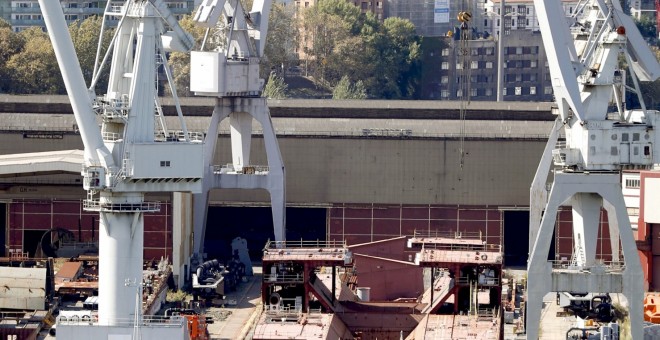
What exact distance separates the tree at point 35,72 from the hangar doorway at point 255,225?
4654 cm

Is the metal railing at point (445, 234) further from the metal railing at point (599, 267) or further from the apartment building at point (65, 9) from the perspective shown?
the apartment building at point (65, 9)

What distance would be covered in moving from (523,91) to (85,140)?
120 meters

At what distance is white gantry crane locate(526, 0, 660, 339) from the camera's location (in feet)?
274

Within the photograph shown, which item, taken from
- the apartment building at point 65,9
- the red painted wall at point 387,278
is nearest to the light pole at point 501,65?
the apartment building at point 65,9

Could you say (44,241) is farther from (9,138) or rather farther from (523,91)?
(523,91)

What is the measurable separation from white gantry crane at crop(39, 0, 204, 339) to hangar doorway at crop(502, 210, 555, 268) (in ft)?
112

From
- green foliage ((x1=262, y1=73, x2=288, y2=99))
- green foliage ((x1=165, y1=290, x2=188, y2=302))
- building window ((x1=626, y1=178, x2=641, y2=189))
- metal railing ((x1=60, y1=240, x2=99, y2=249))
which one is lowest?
green foliage ((x1=165, y1=290, x2=188, y2=302))

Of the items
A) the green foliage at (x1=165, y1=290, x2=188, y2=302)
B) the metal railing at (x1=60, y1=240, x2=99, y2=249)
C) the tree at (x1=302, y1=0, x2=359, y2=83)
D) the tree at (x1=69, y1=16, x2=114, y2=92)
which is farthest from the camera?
the tree at (x1=302, y1=0, x2=359, y2=83)

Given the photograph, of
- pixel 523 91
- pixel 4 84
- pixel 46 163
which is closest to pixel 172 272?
pixel 46 163

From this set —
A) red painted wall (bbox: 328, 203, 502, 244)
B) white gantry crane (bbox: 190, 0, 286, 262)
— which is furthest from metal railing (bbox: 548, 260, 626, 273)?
white gantry crane (bbox: 190, 0, 286, 262)

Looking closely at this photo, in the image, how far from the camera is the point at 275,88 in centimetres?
16212

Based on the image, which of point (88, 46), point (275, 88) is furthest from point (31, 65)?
point (275, 88)

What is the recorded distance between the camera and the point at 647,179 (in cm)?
9838

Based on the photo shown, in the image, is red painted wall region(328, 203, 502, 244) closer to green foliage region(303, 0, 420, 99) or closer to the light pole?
the light pole
